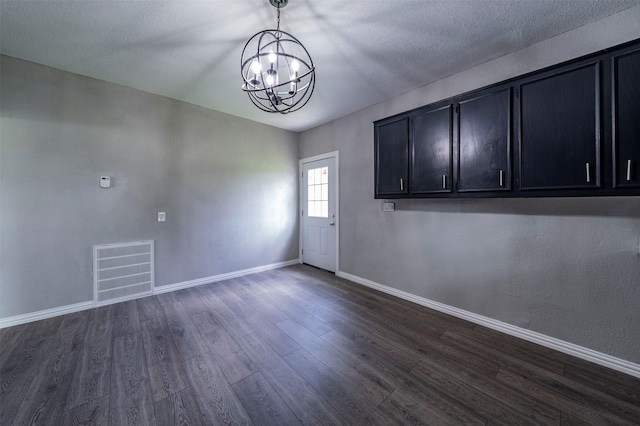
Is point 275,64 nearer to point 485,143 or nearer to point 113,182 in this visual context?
point 485,143

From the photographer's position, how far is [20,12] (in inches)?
71.8

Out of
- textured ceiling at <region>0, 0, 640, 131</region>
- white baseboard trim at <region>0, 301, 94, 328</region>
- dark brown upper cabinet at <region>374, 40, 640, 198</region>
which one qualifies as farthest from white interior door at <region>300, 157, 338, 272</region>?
white baseboard trim at <region>0, 301, 94, 328</region>

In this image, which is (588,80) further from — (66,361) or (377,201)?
(66,361)

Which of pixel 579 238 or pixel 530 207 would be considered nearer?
pixel 579 238

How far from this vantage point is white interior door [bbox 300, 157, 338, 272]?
13.7ft

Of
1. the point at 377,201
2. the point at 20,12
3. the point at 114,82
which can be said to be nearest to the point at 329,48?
the point at 377,201

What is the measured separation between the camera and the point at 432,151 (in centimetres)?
262

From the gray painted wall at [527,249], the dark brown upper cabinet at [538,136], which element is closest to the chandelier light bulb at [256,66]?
the dark brown upper cabinet at [538,136]

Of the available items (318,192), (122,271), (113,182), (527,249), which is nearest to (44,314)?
(122,271)

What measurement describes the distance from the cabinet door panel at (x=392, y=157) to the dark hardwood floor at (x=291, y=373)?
1547 millimetres

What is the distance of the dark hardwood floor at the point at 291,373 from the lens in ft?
4.73

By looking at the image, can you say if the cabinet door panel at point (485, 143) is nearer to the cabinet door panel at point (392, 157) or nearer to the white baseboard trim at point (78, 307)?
the cabinet door panel at point (392, 157)

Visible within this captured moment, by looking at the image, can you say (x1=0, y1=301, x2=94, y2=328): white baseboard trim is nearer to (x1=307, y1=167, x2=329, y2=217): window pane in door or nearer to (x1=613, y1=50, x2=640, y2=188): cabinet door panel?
(x1=307, y1=167, x2=329, y2=217): window pane in door

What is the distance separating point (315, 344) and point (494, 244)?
207 cm
